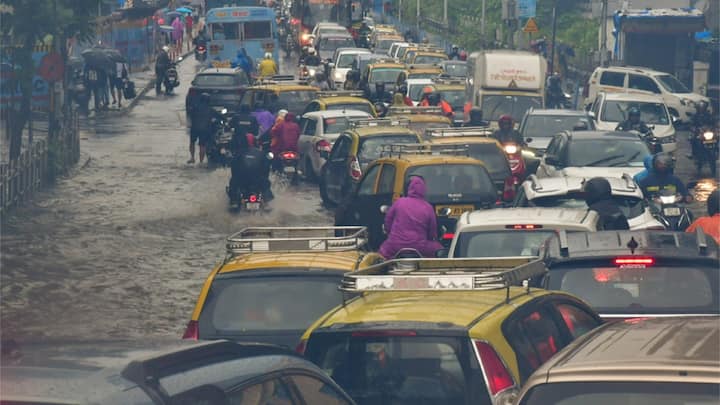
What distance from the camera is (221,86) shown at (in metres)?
44.1

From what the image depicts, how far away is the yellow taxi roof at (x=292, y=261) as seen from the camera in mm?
9836

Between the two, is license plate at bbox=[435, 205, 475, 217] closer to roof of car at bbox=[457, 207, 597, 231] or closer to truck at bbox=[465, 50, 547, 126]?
roof of car at bbox=[457, 207, 597, 231]

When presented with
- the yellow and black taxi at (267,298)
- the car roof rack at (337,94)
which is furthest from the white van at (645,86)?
the yellow and black taxi at (267,298)

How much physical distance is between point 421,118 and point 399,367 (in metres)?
21.8

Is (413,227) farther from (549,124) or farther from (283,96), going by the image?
(283,96)

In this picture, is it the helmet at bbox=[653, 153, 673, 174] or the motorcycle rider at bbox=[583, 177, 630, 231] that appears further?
the helmet at bbox=[653, 153, 673, 174]

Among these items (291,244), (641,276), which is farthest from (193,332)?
(641,276)

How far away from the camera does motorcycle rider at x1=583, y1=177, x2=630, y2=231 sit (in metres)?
14.0

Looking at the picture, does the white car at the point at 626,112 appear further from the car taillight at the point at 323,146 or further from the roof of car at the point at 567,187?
the roof of car at the point at 567,187

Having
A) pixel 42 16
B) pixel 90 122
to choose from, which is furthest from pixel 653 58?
pixel 42 16

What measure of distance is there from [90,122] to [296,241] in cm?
3424

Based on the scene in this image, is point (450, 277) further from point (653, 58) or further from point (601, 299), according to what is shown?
point (653, 58)

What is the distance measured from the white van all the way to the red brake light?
119 ft

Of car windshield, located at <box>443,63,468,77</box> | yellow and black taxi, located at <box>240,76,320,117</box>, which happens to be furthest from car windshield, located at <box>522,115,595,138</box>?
car windshield, located at <box>443,63,468,77</box>
